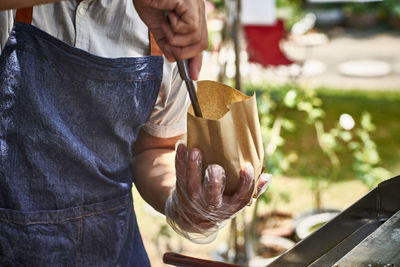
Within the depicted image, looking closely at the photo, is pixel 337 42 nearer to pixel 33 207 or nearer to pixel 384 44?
pixel 384 44

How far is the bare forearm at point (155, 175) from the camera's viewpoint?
1575 mm

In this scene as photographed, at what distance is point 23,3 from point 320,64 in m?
8.31

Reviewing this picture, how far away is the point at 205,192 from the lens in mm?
1153

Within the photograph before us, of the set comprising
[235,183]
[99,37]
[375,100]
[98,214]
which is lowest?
[375,100]

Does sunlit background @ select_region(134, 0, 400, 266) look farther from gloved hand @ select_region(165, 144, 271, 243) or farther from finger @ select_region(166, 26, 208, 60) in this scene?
finger @ select_region(166, 26, 208, 60)

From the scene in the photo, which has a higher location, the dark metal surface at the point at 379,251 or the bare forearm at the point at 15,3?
the bare forearm at the point at 15,3

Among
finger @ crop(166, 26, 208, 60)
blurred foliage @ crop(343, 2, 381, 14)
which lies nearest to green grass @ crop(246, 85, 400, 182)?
finger @ crop(166, 26, 208, 60)

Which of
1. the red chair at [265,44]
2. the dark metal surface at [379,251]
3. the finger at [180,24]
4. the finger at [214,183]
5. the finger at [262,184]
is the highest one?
the finger at [180,24]

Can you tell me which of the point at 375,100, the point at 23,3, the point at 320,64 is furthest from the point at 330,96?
the point at 23,3

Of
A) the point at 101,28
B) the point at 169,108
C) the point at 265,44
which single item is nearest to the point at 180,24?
the point at 101,28

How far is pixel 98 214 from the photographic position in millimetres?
1465

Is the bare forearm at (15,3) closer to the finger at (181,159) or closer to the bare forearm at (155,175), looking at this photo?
the finger at (181,159)

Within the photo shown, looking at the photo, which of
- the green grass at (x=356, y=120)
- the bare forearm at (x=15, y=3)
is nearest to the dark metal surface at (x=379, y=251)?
the bare forearm at (x=15, y=3)

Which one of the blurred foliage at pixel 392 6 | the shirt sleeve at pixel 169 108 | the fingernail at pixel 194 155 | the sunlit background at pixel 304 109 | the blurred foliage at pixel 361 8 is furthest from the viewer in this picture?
the blurred foliage at pixel 361 8
